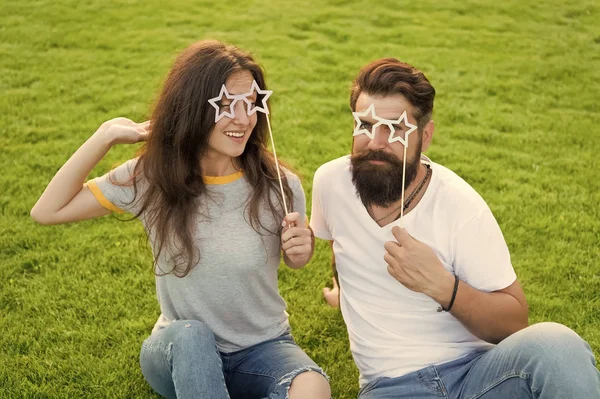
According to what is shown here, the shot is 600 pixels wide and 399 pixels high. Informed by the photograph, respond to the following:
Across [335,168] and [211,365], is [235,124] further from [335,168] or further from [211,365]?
[211,365]

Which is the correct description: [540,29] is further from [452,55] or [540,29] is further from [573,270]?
[573,270]

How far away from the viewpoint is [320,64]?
7.50 m

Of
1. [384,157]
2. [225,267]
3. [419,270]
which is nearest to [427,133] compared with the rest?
[384,157]

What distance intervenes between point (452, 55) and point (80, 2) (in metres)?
4.62

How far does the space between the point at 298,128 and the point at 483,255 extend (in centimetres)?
354

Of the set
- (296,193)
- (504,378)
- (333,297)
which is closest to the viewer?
(504,378)

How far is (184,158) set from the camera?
289 cm

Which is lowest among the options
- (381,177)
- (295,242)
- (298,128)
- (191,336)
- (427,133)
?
(298,128)

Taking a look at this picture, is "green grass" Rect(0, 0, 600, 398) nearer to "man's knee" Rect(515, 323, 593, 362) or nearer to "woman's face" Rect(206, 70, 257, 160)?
"man's knee" Rect(515, 323, 593, 362)

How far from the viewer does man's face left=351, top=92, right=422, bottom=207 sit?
2.90 m

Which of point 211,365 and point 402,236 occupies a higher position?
point 402,236

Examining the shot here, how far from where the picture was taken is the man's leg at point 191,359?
102 inches

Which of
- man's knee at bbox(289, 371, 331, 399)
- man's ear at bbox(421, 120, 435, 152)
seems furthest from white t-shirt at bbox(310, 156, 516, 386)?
man's knee at bbox(289, 371, 331, 399)

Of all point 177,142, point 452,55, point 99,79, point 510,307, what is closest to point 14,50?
point 99,79
